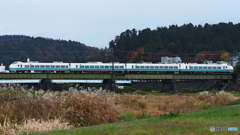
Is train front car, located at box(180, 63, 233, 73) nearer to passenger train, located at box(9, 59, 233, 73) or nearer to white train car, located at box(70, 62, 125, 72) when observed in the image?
passenger train, located at box(9, 59, 233, 73)

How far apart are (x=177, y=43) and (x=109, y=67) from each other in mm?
88148

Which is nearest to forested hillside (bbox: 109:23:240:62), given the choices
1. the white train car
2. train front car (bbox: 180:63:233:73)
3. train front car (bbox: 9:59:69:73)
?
train front car (bbox: 180:63:233:73)

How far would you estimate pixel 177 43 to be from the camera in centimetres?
16138

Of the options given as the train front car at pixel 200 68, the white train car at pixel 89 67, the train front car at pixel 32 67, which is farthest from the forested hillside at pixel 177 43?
the train front car at pixel 32 67

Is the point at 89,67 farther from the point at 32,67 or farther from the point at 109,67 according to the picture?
the point at 32,67

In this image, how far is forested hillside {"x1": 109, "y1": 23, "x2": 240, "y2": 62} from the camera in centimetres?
15638

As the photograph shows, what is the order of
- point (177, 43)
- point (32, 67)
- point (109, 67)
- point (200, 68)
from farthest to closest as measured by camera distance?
1. point (177, 43)
2. point (200, 68)
3. point (109, 67)
4. point (32, 67)

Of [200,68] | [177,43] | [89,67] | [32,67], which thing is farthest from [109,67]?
[177,43]

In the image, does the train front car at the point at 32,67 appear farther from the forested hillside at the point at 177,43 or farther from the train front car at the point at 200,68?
the forested hillside at the point at 177,43

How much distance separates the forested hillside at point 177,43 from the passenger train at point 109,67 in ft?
200

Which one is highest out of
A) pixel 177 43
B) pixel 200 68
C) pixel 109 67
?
pixel 177 43

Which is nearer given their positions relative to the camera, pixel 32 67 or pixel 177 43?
pixel 32 67

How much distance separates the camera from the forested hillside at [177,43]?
156m

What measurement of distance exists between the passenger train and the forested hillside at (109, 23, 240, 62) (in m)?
60.8
